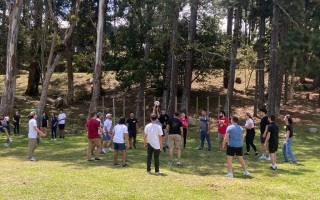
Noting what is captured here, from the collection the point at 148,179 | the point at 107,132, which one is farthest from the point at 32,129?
the point at 148,179

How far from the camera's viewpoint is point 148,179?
10.4 meters

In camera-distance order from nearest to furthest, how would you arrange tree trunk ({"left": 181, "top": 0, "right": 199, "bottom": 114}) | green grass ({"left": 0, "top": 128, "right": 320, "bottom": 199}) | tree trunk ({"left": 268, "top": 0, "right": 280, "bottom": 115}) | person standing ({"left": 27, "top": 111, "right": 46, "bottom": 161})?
1. green grass ({"left": 0, "top": 128, "right": 320, "bottom": 199})
2. person standing ({"left": 27, "top": 111, "right": 46, "bottom": 161})
3. tree trunk ({"left": 268, "top": 0, "right": 280, "bottom": 115})
4. tree trunk ({"left": 181, "top": 0, "right": 199, "bottom": 114})

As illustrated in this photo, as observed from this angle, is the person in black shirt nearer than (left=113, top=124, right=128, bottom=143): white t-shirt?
No

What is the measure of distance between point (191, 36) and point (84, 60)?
33.6ft

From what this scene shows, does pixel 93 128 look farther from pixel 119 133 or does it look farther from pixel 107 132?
pixel 107 132

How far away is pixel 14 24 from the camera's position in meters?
25.0

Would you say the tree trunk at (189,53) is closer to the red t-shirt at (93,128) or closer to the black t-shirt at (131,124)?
the black t-shirt at (131,124)

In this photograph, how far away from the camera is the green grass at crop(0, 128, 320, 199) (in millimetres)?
8914

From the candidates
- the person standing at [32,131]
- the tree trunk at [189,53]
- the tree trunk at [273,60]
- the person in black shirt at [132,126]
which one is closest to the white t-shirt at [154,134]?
the person standing at [32,131]

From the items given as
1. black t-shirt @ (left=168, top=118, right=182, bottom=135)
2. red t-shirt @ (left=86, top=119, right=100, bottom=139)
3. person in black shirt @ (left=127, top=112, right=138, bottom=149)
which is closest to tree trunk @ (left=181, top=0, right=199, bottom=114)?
person in black shirt @ (left=127, top=112, right=138, bottom=149)

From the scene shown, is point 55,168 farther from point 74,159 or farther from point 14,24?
point 14,24

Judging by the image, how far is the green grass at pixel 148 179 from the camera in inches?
351

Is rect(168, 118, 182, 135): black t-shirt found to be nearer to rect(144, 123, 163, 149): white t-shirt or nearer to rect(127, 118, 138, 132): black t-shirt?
rect(144, 123, 163, 149): white t-shirt

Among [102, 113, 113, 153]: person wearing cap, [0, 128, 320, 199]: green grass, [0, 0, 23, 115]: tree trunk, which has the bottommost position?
[0, 128, 320, 199]: green grass
